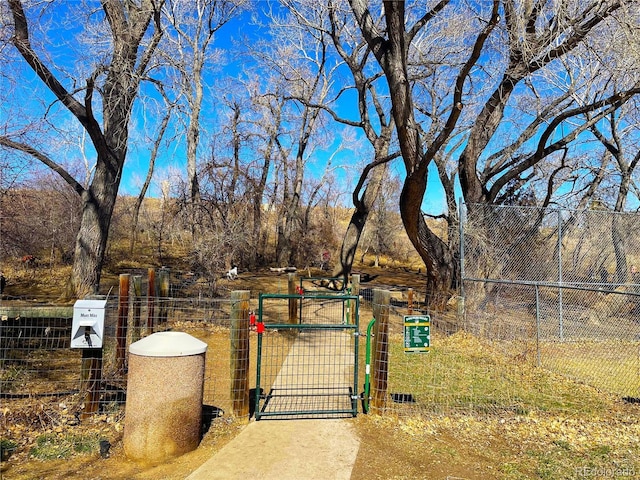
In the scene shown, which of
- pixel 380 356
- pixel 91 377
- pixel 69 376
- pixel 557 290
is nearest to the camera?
pixel 91 377

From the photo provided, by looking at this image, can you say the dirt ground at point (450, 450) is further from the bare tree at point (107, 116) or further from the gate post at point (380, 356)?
the bare tree at point (107, 116)

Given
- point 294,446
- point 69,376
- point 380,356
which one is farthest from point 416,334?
point 69,376

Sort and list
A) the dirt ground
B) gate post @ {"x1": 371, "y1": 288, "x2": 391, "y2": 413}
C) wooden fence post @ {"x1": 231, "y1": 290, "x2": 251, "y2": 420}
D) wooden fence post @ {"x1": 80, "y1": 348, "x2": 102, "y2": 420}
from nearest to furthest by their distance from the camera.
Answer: the dirt ground, wooden fence post @ {"x1": 80, "y1": 348, "x2": 102, "y2": 420}, wooden fence post @ {"x1": 231, "y1": 290, "x2": 251, "y2": 420}, gate post @ {"x1": 371, "y1": 288, "x2": 391, "y2": 413}

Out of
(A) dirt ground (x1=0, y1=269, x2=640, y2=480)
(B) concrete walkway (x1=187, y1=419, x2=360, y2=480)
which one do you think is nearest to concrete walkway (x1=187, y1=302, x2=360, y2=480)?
(B) concrete walkway (x1=187, y1=419, x2=360, y2=480)

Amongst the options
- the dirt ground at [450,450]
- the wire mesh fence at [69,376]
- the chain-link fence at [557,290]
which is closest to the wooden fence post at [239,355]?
the wire mesh fence at [69,376]

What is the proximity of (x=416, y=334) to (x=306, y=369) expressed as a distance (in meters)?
2.56

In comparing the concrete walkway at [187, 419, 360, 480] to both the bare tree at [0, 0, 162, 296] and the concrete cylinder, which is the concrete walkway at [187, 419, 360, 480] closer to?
the concrete cylinder

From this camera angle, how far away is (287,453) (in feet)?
13.4

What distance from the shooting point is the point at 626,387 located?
709 centimetres

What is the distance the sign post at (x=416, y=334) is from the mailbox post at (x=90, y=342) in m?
3.42

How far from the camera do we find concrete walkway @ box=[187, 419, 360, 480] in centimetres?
372

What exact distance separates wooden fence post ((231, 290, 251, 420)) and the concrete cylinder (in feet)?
2.62

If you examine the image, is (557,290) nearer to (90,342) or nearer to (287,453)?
(287,453)

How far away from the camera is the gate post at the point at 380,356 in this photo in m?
5.17
